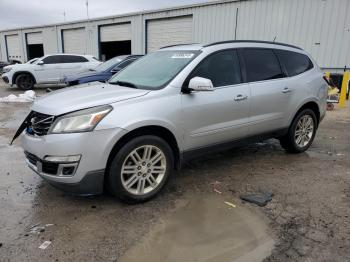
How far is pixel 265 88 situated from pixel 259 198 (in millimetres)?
1644

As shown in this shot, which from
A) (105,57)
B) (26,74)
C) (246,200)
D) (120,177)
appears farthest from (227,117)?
(105,57)

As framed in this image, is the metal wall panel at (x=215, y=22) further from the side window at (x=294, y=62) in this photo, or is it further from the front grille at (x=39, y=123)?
the front grille at (x=39, y=123)

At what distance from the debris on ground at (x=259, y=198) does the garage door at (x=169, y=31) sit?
15558 millimetres

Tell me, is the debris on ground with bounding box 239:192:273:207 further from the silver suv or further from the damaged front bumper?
the damaged front bumper

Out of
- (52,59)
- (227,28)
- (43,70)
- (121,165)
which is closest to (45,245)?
(121,165)

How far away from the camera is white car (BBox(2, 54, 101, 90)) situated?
1520cm

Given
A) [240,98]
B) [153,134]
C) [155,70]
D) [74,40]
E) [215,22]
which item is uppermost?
[215,22]

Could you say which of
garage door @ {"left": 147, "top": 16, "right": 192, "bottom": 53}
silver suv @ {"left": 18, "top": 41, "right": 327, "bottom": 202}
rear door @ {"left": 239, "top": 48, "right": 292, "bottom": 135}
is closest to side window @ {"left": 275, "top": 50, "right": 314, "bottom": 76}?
silver suv @ {"left": 18, "top": 41, "right": 327, "bottom": 202}

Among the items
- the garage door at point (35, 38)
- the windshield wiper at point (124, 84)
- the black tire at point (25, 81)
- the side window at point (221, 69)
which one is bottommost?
the black tire at point (25, 81)

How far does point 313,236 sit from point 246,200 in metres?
0.89

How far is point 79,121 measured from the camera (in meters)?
3.20

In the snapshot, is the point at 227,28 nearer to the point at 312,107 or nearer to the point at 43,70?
the point at 43,70

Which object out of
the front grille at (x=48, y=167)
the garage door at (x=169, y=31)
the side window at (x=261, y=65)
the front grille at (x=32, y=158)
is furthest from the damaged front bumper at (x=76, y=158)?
the garage door at (x=169, y=31)

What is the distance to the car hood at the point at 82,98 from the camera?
3309mm
